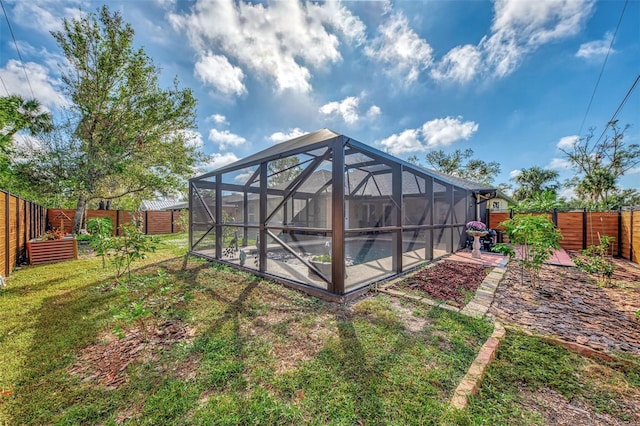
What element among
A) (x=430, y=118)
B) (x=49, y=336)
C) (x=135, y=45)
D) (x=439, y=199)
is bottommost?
(x=49, y=336)

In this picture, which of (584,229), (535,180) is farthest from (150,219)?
(535,180)

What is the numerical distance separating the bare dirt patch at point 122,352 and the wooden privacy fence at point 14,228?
4.32 metres

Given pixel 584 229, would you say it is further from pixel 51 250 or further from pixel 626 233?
pixel 51 250

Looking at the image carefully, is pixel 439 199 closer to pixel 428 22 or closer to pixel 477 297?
pixel 477 297

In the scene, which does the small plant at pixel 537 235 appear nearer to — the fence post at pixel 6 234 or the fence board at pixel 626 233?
the fence board at pixel 626 233

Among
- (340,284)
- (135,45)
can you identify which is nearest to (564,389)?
(340,284)

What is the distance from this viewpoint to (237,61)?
26.1 feet

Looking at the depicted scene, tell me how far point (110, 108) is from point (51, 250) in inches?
262

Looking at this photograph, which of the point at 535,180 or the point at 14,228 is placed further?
the point at 535,180

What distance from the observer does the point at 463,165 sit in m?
25.4

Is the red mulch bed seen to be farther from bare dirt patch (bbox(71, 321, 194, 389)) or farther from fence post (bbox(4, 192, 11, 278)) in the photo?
fence post (bbox(4, 192, 11, 278))

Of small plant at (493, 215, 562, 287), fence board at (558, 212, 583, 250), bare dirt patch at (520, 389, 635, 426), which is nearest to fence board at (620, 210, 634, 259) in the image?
fence board at (558, 212, 583, 250)

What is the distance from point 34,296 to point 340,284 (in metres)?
4.86

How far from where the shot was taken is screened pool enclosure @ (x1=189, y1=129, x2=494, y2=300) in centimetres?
378
